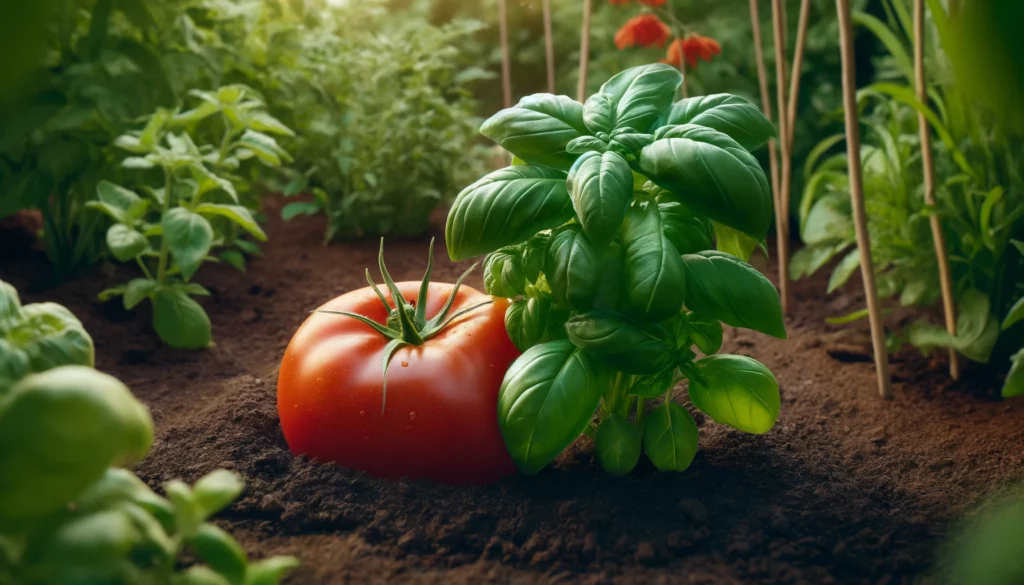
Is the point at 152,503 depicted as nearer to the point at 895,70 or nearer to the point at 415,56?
the point at 415,56

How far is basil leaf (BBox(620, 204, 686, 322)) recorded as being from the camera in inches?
54.9

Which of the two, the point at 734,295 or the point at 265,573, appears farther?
the point at 734,295

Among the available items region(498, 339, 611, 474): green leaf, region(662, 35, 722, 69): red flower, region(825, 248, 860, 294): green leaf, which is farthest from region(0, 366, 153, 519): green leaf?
region(662, 35, 722, 69): red flower

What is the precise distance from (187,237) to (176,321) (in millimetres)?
268

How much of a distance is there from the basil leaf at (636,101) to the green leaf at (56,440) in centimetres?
97

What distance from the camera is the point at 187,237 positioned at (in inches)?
88.2

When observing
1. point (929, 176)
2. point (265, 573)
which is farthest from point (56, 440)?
point (929, 176)

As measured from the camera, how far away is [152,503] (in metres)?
1.06

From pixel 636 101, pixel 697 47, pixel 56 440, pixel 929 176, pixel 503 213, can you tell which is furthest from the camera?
pixel 697 47

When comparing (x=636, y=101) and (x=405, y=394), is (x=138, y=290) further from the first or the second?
(x=636, y=101)

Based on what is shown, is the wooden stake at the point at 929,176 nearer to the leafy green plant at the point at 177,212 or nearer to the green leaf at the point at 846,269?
the green leaf at the point at 846,269

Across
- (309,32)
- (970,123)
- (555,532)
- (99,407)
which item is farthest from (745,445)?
(309,32)

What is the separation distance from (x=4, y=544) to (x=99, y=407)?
0.73 feet

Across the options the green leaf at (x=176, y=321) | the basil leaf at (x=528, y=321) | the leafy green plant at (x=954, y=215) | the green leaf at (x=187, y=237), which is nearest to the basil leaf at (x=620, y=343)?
the basil leaf at (x=528, y=321)
